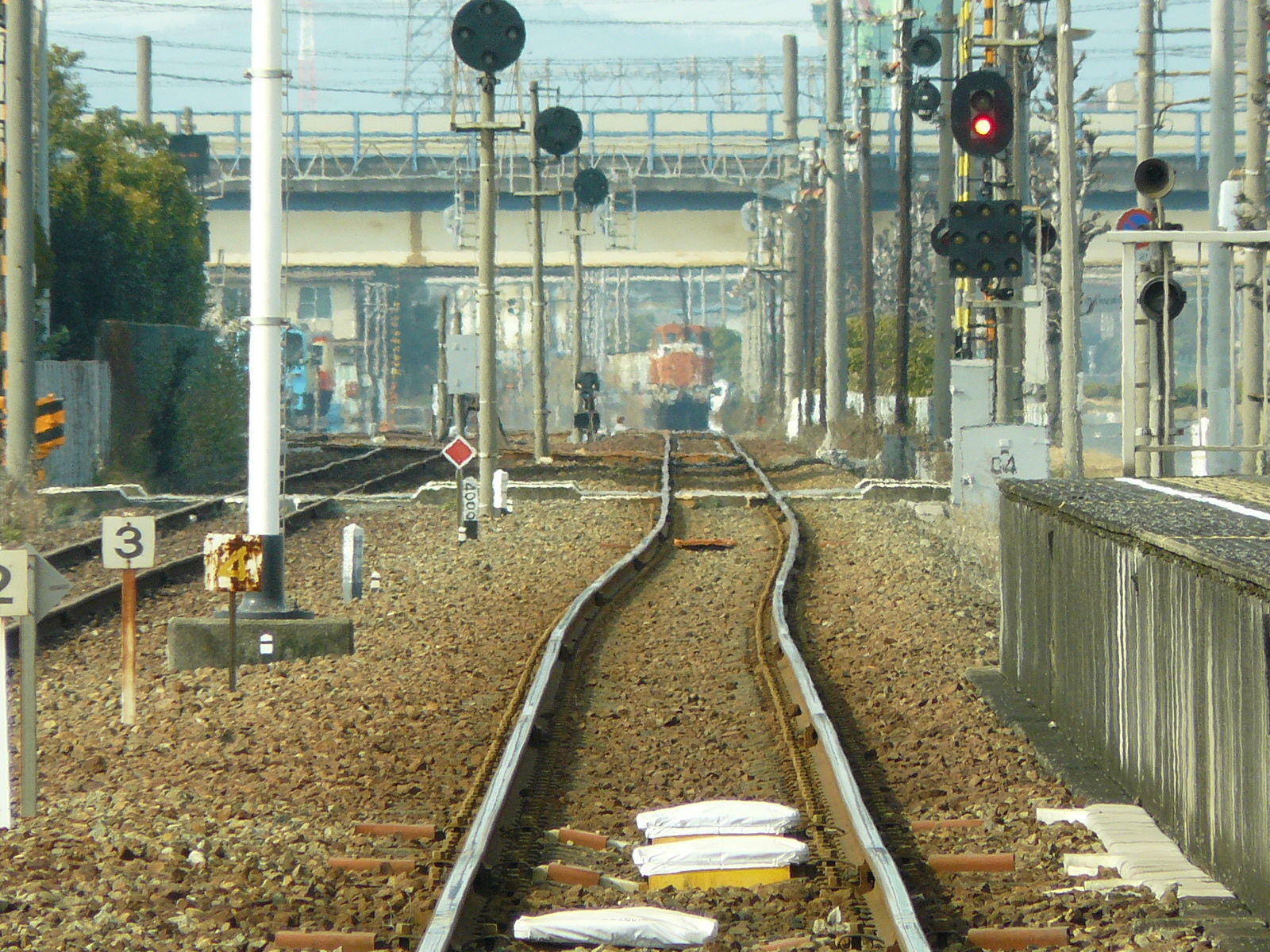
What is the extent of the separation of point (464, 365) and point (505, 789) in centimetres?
1882

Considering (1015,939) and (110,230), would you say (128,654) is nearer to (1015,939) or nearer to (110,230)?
(1015,939)

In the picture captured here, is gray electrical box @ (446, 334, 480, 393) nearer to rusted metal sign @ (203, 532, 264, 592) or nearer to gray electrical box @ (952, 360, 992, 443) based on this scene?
gray electrical box @ (952, 360, 992, 443)

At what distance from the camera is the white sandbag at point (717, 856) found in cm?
649

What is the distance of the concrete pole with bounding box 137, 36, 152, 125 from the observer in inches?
2398

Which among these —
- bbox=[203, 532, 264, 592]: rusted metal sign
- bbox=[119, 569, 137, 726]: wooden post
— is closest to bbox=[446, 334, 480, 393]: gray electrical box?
bbox=[203, 532, 264, 592]: rusted metal sign

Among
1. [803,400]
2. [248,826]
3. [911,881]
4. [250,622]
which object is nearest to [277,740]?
[248,826]

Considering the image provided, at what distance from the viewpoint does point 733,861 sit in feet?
21.4

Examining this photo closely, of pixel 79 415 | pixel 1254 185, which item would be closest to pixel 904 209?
pixel 1254 185

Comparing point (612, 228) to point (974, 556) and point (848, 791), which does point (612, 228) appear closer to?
point (974, 556)

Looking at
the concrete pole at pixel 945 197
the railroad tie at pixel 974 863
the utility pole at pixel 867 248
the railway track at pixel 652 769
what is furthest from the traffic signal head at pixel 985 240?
the utility pole at pixel 867 248

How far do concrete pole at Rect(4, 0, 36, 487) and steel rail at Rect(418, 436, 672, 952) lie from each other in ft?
33.2

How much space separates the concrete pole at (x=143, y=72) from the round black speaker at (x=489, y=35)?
4318cm

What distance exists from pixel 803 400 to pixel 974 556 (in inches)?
1307

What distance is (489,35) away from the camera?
2066cm
